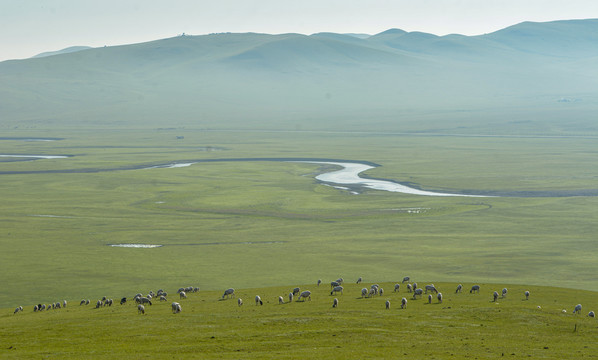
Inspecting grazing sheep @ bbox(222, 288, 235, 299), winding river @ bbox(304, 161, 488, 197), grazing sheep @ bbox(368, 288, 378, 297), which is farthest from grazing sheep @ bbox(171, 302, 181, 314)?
winding river @ bbox(304, 161, 488, 197)

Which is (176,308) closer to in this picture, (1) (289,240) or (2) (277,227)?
(1) (289,240)

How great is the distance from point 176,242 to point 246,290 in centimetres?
2366

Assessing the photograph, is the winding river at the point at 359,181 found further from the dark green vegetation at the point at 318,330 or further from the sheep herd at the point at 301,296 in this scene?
the dark green vegetation at the point at 318,330

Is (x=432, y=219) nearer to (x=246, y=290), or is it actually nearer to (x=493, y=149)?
(x=246, y=290)

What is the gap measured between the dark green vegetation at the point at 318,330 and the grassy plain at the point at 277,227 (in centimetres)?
1221

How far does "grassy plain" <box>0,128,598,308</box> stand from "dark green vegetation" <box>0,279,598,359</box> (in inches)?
Answer: 481

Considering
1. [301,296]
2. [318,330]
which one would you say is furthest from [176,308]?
[318,330]

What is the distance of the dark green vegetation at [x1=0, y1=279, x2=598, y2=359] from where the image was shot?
97.9ft

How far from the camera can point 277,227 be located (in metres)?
79.1

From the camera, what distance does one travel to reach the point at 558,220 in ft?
265

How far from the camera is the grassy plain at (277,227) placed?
5638 centimetres

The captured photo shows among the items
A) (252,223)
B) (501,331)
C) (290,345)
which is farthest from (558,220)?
(290,345)

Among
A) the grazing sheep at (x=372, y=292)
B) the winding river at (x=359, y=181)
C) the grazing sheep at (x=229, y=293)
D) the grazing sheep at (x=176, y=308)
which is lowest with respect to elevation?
the winding river at (x=359, y=181)

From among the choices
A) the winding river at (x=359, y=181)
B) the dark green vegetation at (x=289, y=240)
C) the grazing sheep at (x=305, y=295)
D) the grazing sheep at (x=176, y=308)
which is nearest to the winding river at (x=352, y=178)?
the winding river at (x=359, y=181)
